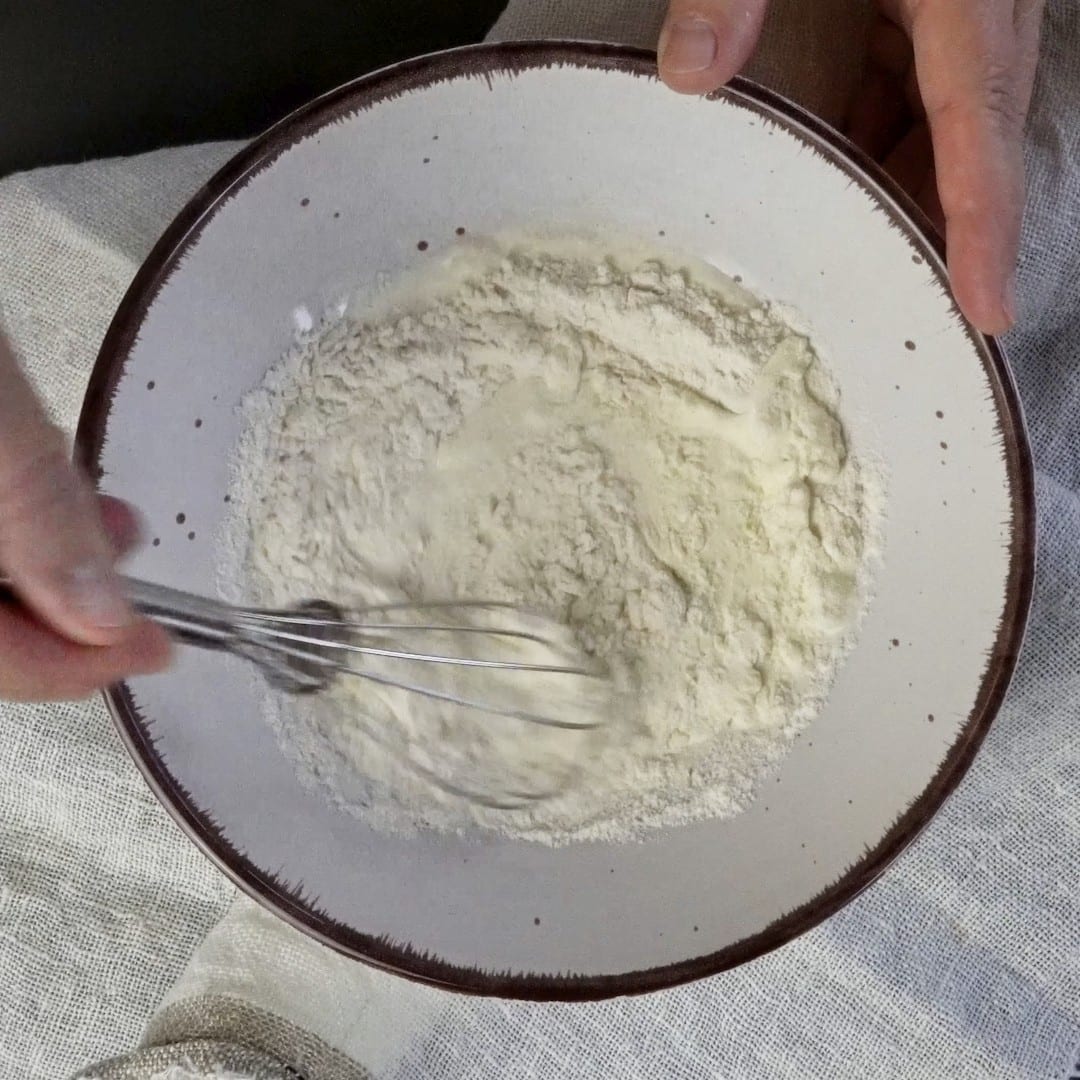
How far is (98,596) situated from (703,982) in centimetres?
43

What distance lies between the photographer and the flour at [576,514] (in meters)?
0.62

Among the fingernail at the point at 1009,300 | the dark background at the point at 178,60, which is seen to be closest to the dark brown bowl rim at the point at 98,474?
the fingernail at the point at 1009,300

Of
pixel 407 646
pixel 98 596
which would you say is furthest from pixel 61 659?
pixel 407 646

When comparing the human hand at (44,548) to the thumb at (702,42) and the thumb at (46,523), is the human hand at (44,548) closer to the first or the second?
the thumb at (46,523)

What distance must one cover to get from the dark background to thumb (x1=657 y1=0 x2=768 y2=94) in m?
0.33

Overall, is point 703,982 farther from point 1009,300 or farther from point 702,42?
point 702,42

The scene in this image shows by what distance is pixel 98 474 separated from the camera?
21.3 inches

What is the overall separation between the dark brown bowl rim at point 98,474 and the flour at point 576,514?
79 millimetres

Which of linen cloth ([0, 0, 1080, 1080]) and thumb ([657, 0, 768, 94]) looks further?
linen cloth ([0, 0, 1080, 1080])

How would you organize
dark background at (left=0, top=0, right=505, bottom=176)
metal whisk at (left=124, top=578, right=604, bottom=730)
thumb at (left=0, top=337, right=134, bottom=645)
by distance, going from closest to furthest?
thumb at (left=0, top=337, right=134, bottom=645), metal whisk at (left=124, top=578, right=604, bottom=730), dark background at (left=0, top=0, right=505, bottom=176)

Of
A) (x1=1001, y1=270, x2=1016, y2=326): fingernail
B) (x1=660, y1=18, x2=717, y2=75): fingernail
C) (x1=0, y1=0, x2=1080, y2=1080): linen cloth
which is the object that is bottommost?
(x1=0, y1=0, x2=1080, y2=1080): linen cloth

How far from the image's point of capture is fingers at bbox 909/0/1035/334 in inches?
20.9

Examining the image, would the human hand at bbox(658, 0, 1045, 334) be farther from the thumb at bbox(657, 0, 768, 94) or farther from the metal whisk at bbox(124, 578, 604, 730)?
the metal whisk at bbox(124, 578, 604, 730)

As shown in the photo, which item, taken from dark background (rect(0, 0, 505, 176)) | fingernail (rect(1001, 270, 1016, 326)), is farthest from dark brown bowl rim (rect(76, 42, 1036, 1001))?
dark background (rect(0, 0, 505, 176))
